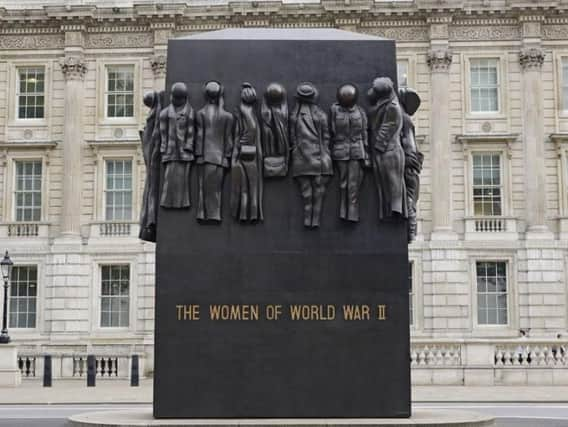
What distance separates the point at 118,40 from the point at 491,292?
67.4ft

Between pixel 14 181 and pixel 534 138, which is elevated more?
pixel 534 138

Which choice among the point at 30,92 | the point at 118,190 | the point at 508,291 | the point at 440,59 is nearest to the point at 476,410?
the point at 508,291

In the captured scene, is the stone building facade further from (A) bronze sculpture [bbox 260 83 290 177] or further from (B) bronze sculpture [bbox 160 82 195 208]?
(A) bronze sculpture [bbox 260 83 290 177]

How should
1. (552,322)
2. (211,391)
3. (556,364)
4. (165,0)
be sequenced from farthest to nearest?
(165,0), (552,322), (556,364), (211,391)

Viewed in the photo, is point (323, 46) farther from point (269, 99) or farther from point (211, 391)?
point (211, 391)

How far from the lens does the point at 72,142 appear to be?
46.4 metres

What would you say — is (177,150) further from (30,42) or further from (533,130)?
(30,42)

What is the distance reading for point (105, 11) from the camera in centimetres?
4684

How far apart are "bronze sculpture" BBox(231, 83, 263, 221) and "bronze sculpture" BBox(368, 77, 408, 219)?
160cm

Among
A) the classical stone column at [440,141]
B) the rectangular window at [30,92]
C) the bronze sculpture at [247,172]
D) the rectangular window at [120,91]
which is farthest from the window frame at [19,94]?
the bronze sculpture at [247,172]

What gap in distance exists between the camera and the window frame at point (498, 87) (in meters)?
46.2

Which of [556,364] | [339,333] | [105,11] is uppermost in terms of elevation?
[105,11]

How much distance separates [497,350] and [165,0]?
2299 cm

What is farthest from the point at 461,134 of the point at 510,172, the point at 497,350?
the point at 497,350
